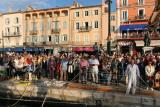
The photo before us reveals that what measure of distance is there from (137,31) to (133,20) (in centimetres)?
254

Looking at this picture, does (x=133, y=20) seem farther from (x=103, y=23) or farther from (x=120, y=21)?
(x=103, y=23)

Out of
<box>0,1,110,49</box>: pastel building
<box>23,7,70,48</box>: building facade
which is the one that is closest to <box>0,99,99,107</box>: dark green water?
<box>0,1,110,49</box>: pastel building

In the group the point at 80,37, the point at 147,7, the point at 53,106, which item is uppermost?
the point at 147,7

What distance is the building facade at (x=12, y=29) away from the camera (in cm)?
8725

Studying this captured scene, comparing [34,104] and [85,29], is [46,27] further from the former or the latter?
[34,104]

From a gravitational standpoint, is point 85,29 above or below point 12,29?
below

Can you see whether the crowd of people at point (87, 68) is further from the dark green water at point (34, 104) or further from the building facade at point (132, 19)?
the building facade at point (132, 19)

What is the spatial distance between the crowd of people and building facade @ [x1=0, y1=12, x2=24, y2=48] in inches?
2444

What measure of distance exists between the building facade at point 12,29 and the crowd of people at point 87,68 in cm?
6208

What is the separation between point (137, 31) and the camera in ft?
219

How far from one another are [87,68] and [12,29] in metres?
68.9

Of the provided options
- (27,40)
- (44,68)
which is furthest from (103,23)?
(44,68)

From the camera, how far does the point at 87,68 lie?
2219 centimetres

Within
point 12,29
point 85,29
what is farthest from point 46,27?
point 85,29
